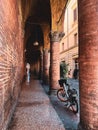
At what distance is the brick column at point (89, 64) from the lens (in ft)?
10.2

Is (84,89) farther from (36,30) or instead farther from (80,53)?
(36,30)

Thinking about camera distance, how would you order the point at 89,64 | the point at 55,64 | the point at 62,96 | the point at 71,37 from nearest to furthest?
the point at 89,64
the point at 62,96
the point at 55,64
the point at 71,37

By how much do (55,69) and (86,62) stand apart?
6.39 meters

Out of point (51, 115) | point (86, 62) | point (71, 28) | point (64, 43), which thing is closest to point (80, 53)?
point (86, 62)

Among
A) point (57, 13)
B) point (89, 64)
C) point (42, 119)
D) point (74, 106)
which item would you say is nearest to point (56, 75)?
point (57, 13)

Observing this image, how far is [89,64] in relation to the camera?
319 cm

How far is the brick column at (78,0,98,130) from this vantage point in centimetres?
311

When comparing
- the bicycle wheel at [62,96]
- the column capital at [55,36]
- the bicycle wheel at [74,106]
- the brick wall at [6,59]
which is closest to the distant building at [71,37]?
the column capital at [55,36]

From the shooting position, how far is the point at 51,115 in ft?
18.2

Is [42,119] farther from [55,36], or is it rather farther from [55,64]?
[55,36]

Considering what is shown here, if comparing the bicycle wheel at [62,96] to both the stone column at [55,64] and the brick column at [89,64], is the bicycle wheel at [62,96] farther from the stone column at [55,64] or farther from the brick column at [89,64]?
the brick column at [89,64]

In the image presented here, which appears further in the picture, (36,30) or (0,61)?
(36,30)

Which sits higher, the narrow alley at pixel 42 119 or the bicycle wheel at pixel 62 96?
the bicycle wheel at pixel 62 96

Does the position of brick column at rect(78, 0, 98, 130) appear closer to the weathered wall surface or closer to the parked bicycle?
the parked bicycle
